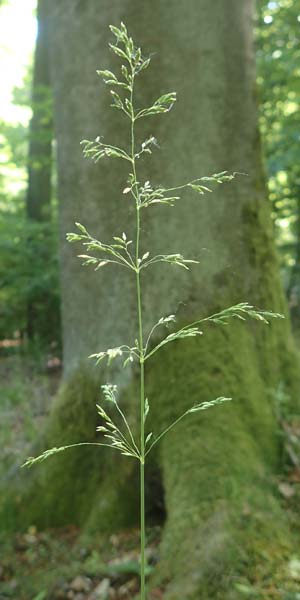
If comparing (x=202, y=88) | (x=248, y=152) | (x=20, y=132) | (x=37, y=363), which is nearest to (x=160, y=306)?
(x=248, y=152)

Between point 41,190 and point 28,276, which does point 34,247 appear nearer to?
point 28,276

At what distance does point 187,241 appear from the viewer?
2.99 metres

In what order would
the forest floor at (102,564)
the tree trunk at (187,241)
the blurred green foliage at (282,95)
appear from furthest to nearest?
1. the blurred green foliage at (282,95)
2. the tree trunk at (187,241)
3. the forest floor at (102,564)

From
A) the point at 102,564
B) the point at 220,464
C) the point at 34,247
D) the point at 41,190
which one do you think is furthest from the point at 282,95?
the point at 102,564

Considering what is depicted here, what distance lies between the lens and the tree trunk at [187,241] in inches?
112

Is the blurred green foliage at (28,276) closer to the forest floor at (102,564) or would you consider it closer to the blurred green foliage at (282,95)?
the blurred green foliage at (282,95)

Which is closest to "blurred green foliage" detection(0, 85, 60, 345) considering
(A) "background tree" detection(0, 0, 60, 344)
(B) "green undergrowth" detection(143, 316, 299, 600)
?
(A) "background tree" detection(0, 0, 60, 344)

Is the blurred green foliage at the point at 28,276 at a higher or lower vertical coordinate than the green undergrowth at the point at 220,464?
higher

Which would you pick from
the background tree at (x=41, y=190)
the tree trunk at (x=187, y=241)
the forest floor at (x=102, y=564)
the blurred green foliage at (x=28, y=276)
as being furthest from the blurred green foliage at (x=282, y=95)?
the forest floor at (x=102, y=564)

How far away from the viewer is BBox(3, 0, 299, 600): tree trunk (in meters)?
2.86

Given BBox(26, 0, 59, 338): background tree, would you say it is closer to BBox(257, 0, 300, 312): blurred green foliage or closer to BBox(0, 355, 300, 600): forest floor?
BBox(257, 0, 300, 312): blurred green foliage

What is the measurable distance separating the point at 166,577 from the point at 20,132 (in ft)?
25.3

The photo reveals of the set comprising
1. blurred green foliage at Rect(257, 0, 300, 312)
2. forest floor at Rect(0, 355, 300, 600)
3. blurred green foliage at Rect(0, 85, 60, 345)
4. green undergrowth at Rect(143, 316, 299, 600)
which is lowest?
forest floor at Rect(0, 355, 300, 600)

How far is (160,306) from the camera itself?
118 inches
